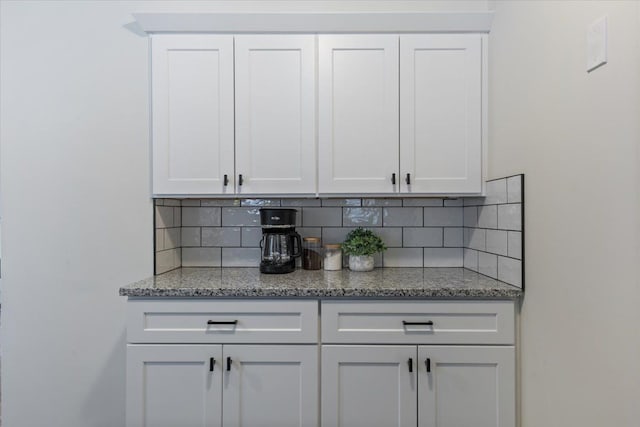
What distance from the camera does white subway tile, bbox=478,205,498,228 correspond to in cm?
159

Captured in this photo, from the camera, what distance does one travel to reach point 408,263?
6.49 ft

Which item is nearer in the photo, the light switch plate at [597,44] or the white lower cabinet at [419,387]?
the light switch plate at [597,44]

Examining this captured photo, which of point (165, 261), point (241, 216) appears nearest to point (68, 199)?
point (165, 261)

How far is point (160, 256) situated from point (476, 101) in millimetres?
1807

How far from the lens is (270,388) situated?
1.40 metres

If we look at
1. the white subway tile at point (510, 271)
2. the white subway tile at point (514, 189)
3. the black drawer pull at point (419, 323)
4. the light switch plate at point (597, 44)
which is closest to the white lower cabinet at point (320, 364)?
the black drawer pull at point (419, 323)

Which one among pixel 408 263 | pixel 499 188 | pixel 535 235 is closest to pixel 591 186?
pixel 535 235

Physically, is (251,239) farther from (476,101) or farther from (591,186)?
(591,186)

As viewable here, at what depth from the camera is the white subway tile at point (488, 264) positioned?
160cm

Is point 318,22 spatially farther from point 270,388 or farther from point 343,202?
point 270,388

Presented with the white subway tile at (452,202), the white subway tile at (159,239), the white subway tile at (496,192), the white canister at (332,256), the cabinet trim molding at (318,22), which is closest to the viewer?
the white subway tile at (496,192)

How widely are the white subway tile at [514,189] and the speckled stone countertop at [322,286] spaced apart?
38cm

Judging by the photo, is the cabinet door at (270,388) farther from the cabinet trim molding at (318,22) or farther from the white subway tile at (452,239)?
the cabinet trim molding at (318,22)

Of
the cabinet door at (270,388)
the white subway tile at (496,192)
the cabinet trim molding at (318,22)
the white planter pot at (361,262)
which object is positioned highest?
the cabinet trim molding at (318,22)
